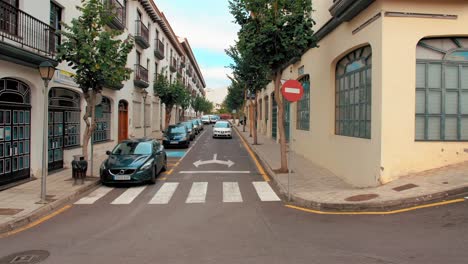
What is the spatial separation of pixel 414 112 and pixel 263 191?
4639 millimetres

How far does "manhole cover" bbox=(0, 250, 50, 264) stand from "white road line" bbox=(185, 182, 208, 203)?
161 inches

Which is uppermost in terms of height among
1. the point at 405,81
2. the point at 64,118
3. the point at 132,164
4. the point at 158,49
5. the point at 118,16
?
the point at 158,49

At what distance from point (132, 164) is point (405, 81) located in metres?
8.20

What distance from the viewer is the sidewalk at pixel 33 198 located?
23.8 ft

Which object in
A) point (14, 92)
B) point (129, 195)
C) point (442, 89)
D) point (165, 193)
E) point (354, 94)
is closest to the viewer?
point (442, 89)

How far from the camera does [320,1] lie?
15367mm

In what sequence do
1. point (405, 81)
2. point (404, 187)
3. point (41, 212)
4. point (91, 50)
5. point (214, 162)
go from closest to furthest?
1. point (41, 212)
2. point (404, 187)
3. point (405, 81)
4. point (91, 50)
5. point (214, 162)

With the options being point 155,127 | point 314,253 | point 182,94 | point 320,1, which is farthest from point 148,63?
point 314,253

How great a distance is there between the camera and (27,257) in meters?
5.26

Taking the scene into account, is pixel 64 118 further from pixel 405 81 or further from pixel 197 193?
pixel 405 81

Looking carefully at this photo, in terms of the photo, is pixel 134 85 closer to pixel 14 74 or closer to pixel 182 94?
pixel 182 94

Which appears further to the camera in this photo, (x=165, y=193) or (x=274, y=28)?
(x=274, y=28)

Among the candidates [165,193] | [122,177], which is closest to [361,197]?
[165,193]

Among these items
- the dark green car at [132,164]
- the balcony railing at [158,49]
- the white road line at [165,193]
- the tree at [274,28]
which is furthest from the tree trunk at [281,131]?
the balcony railing at [158,49]
